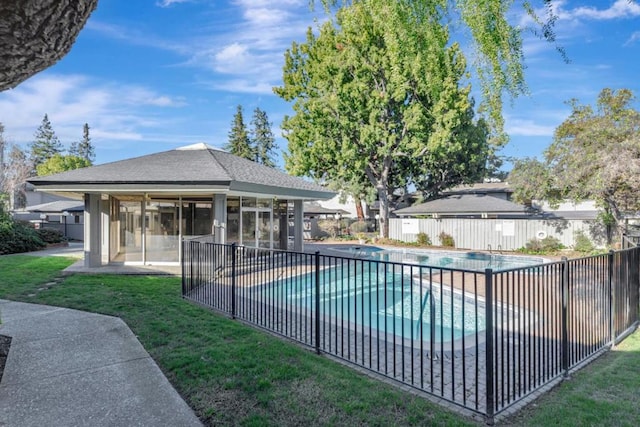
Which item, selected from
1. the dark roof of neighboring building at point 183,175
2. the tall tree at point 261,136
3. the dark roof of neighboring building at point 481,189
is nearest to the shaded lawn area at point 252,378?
the dark roof of neighboring building at point 183,175

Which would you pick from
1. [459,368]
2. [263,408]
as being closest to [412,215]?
[459,368]

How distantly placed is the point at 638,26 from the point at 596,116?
1400cm

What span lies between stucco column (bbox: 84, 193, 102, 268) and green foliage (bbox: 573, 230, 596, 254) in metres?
19.9

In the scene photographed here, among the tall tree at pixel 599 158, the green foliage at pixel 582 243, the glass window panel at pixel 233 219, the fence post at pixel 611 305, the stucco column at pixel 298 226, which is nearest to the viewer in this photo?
the fence post at pixel 611 305

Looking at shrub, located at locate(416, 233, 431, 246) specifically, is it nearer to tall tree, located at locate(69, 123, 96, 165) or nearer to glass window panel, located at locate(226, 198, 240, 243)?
glass window panel, located at locate(226, 198, 240, 243)

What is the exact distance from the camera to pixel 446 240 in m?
21.9

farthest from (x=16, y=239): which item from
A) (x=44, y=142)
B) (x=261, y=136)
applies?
(x=44, y=142)

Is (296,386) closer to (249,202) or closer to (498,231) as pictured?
(249,202)

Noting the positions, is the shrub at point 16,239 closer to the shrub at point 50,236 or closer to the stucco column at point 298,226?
the shrub at point 50,236

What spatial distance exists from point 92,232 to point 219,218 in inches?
165

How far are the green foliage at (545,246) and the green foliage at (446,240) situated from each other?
3.79m

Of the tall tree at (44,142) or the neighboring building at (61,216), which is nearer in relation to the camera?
the neighboring building at (61,216)

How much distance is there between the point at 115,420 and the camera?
10.4 feet

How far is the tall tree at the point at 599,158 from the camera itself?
13.8 meters
